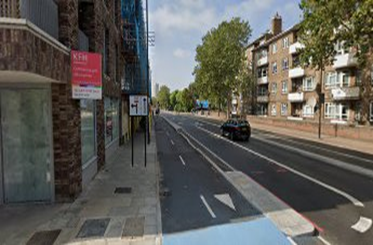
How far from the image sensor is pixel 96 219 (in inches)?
254

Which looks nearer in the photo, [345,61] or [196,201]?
[196,201]

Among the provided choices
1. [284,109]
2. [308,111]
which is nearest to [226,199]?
[308,111]

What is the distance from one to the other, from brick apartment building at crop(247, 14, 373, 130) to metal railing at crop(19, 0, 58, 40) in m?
19.4

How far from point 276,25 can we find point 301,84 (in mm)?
16577

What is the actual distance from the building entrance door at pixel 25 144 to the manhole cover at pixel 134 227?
2882 mm

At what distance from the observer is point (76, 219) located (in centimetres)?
648

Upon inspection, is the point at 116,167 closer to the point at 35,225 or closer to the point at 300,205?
the point at 35,225

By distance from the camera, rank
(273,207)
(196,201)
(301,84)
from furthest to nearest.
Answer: (301,84), (196,201), (273,207)

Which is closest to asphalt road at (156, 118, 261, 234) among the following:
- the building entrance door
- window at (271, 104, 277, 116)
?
the building entrance door

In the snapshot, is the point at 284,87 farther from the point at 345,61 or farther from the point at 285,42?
the point at 345,61

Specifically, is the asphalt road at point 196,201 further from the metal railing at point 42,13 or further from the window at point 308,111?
the window at point 308,111

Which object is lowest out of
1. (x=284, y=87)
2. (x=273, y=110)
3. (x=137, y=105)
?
(x=273, y=110)

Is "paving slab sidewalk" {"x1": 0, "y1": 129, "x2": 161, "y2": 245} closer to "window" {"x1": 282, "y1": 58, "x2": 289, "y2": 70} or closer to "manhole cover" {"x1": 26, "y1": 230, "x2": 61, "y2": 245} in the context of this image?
"manhole cover" {"x1": 26, "y1": 230, "x2": 61, "y2": 245}

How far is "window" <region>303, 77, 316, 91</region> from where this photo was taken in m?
35.2
